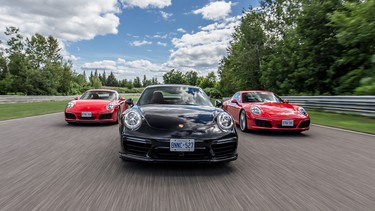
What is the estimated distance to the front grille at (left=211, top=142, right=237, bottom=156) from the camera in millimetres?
3912

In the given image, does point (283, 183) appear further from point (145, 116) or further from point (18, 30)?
point (18, 30)

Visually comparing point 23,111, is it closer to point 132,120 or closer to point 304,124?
point 132,120

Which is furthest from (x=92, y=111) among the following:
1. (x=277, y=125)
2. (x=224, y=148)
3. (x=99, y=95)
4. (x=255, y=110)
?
(x=224, y=148)

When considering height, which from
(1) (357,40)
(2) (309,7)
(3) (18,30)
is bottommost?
(1) (357,40)

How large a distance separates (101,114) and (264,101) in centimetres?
487

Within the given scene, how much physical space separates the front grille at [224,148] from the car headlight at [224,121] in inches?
10.1

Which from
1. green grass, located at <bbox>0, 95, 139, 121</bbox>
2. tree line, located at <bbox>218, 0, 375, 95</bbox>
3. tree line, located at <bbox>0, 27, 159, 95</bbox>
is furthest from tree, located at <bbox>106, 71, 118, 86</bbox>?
green grass, located at <bbox>0, 95, 139, 121</bbox>

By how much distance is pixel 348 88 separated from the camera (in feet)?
60.6

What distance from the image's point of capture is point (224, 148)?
4004 mm

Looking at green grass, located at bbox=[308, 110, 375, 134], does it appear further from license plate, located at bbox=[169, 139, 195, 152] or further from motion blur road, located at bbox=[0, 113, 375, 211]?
license plate, located at bbox=[169, 139, 195, 152]

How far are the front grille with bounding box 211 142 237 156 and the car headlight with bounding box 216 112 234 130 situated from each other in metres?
0.26

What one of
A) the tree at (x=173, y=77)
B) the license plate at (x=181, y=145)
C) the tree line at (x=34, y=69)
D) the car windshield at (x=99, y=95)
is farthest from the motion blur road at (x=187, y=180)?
the tree at (x=173, y=77)

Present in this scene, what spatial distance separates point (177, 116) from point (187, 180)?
106 cm

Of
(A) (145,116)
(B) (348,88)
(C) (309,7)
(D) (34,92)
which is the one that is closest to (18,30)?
(D) (34,92)
